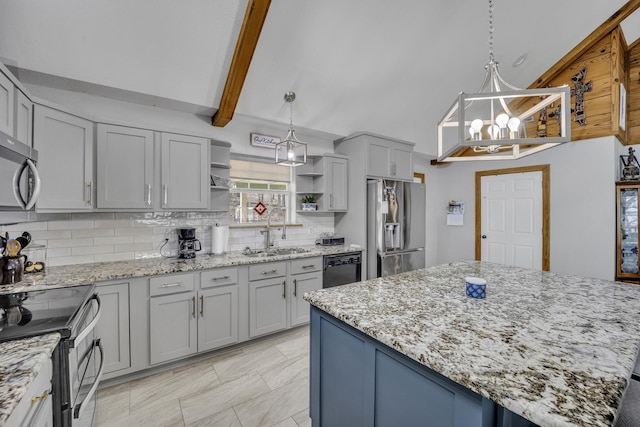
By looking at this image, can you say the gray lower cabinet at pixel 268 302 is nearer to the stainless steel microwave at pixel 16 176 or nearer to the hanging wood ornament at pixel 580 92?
the stainless steel microwave at pixel 16 176

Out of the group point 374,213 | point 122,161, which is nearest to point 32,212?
point 122,161

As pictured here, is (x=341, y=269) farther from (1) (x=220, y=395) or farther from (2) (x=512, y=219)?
(2) (x=512, y=219)

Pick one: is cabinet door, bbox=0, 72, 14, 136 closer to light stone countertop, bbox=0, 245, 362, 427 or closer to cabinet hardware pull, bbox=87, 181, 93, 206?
cabinet hardware pull, bbox=87, 181, 93, 206

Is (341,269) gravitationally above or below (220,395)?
above

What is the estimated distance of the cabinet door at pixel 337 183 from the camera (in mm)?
3850

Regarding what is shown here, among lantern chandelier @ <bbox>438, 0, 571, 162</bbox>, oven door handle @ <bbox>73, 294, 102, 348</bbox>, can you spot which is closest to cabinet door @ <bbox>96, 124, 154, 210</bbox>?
oven door handle @ <bbox>73, 294, 102, 348</bbox>

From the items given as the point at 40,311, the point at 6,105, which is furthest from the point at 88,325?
the point at 6,105

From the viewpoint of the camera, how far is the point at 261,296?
2895 mm

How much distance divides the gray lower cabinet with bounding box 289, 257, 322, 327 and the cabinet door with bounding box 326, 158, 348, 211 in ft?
3.06

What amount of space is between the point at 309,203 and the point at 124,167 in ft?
7.05

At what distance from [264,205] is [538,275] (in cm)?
283

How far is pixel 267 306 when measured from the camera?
2.94 metres

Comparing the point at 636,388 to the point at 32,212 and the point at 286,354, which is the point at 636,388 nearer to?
the point at 286,354

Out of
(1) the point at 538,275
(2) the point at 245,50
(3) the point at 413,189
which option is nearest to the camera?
(1) the point at 538,275
